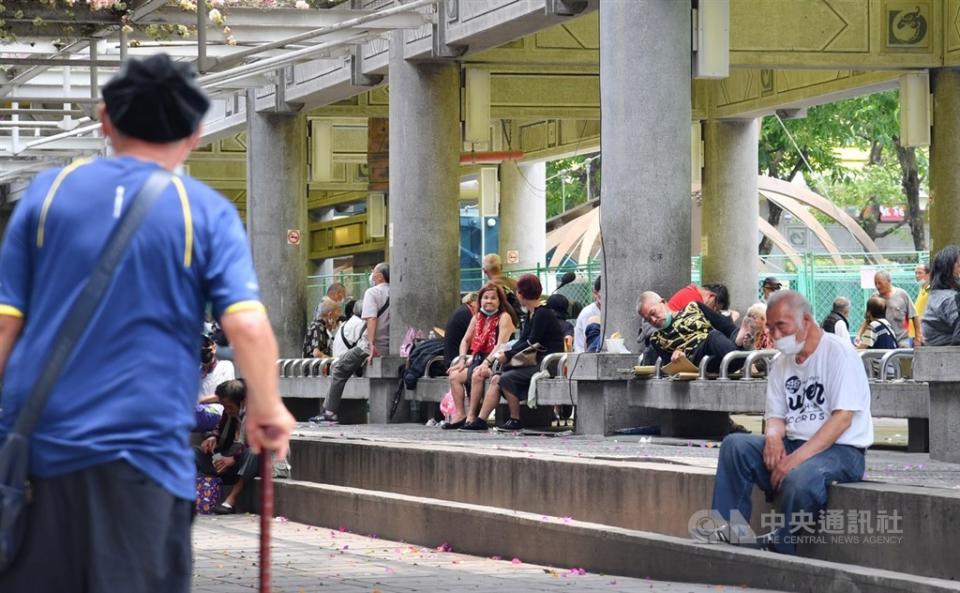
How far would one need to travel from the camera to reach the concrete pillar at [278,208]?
31.3m

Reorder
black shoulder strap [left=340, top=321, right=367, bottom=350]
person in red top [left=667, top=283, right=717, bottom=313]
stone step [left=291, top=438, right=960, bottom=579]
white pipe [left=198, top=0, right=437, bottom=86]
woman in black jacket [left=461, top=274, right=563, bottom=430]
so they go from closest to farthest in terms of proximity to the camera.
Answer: stone step [left=291, top=438, right=960, bottom=579], person in red top [left=667, top=283, right=717, bottom=313], woman in black jacket [left=461, top=274, right=563, bottom=430], white pipe [left=198, top=0, right=437, bottom=86], black shoulder strap [left=340, top=321, right=367, bottom=350]

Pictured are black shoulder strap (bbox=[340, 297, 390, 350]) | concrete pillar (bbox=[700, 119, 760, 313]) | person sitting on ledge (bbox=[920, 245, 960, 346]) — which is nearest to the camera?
person sitting on ledge (bbox=[920, 245, 960, 346])

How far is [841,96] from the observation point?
95.3ft

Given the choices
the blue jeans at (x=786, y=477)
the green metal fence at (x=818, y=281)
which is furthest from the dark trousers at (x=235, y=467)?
the green metal fence at (x=818, y=281)

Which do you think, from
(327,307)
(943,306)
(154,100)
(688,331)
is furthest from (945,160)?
(154,100)

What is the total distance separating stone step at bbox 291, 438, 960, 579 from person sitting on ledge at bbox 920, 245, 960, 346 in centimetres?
193

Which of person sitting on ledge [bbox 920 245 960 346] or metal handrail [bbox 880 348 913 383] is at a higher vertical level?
person sitting on ledge [bbox 920 245 960 346]

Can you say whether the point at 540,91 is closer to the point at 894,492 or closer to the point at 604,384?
the point at 604,384

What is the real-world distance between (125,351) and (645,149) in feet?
43.1

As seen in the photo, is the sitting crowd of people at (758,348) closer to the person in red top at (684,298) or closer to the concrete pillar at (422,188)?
the person in red top at (684,298)

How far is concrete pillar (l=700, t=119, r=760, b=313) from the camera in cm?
3103

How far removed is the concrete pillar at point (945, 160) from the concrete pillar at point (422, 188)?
600 centimetres

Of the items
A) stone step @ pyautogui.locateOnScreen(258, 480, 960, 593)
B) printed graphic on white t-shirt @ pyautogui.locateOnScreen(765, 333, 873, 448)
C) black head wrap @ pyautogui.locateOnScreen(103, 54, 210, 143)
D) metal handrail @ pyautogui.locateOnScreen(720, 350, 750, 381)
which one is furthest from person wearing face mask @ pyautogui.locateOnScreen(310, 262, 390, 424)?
black head wrap @ pyautogui.locateOnScreen(103, 54, 210, 143)

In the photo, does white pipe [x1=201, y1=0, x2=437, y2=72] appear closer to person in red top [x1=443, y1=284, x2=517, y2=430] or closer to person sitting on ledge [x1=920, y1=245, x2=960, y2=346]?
person in red top [x1=443, y1=284, x2=517, y2=430]
